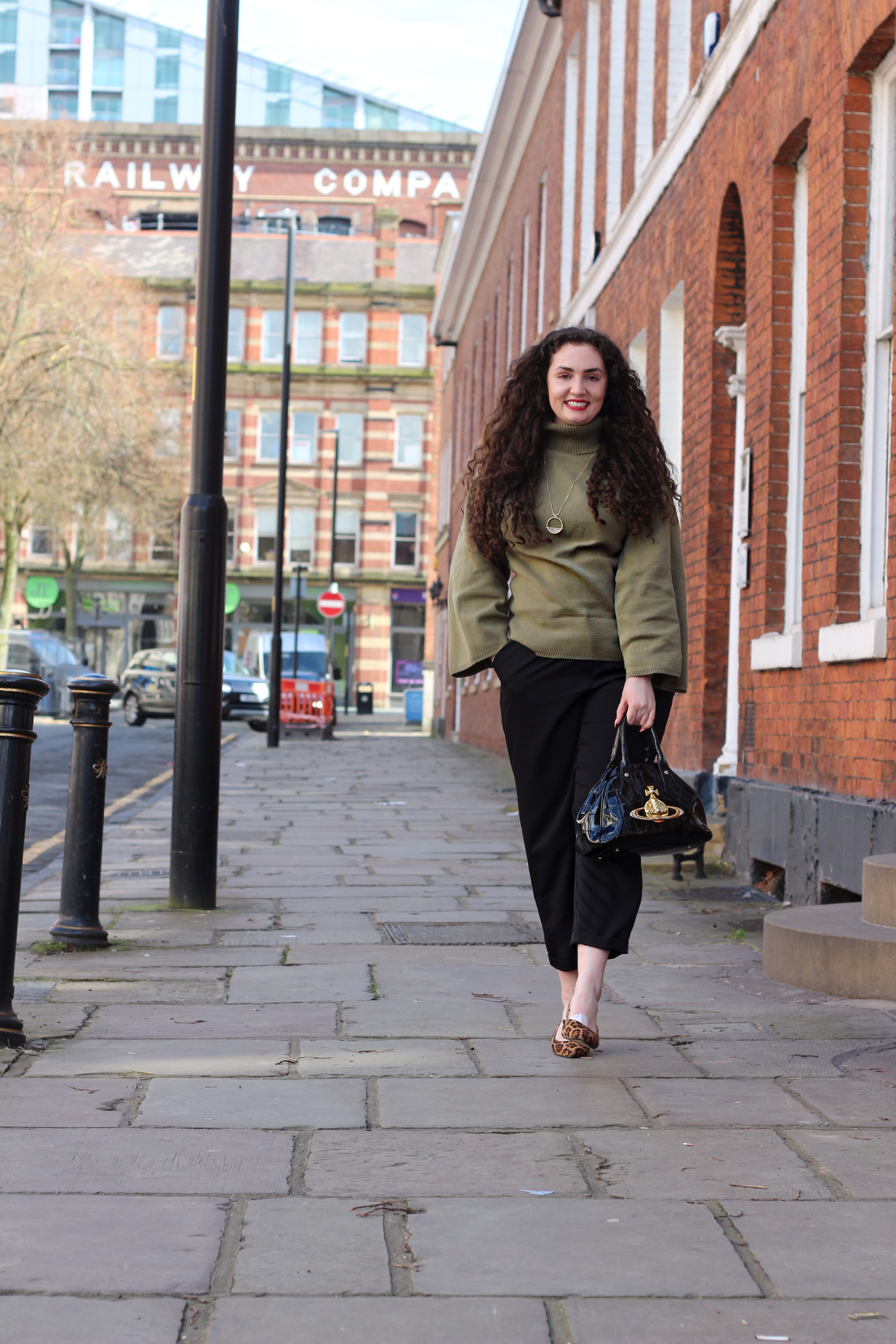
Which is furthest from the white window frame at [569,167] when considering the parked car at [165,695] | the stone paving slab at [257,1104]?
the parked car at [165,695]

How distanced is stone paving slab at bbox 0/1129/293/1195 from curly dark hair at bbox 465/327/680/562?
1715 millimetres

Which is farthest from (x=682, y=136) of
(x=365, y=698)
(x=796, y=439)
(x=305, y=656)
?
(x=365, y=698)

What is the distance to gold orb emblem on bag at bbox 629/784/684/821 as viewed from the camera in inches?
156

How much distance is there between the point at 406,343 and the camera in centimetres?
5947

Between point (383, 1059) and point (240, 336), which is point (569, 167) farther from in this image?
point (240, 336)

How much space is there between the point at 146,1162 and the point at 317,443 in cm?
5633

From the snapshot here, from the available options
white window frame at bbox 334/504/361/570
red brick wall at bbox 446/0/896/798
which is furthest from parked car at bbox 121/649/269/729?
white window frame at bbox 334/504/361/570

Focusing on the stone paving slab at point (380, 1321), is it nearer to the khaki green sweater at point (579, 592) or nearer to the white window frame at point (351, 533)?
the khaki green sweater at point (579, 592)

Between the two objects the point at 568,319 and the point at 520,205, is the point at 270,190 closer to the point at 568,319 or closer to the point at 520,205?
the point at 520,205

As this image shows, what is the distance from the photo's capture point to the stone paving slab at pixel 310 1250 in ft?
8.30

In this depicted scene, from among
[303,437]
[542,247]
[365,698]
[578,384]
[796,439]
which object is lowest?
[365,698]

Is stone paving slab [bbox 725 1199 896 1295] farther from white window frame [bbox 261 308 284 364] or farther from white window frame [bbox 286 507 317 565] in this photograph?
white window frame [bbox 261 308 284 364]

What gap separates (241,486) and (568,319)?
42.5m

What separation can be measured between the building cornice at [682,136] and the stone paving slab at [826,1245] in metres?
7.14
